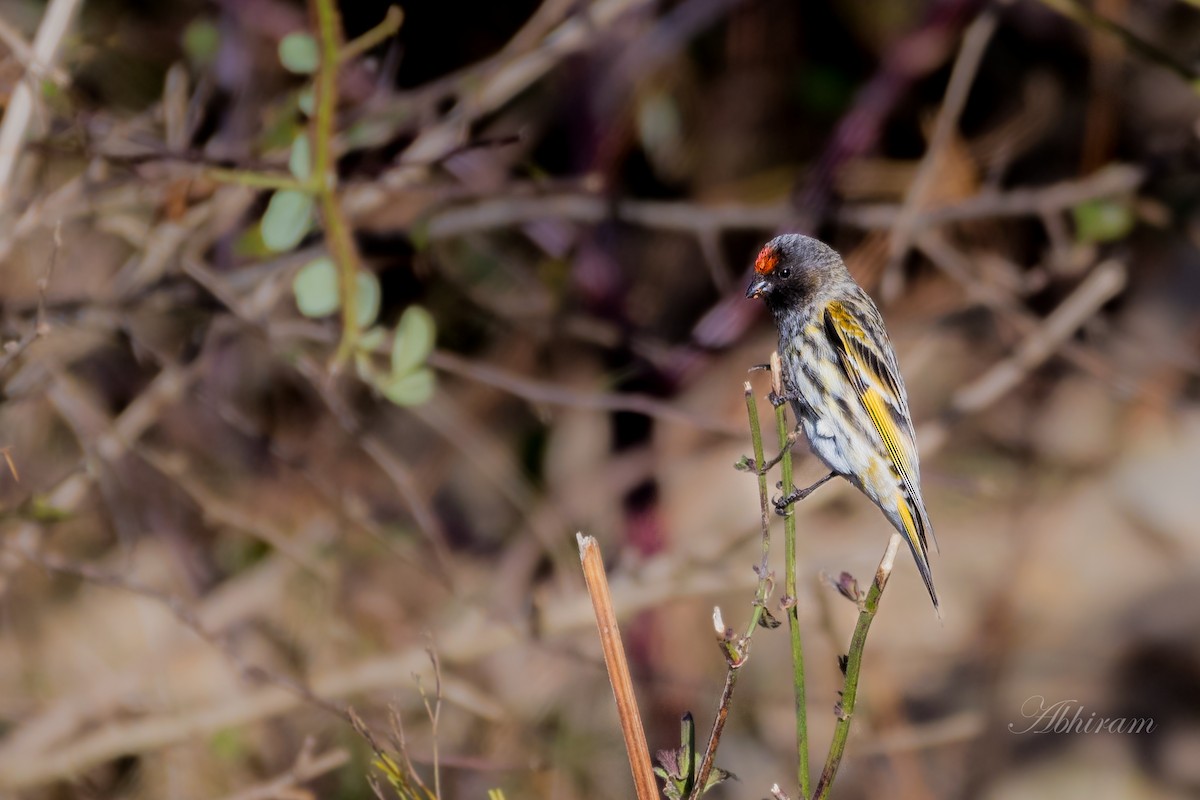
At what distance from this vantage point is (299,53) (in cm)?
269

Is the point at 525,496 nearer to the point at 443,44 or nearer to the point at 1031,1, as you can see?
the point at 443,44

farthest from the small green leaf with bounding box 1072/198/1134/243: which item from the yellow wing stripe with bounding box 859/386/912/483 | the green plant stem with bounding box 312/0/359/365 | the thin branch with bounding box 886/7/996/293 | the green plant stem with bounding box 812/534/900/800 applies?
the green plant stem with bounding box 812/534/900/800

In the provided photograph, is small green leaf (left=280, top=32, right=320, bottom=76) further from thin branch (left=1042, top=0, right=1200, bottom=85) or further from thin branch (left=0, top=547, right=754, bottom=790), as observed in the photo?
thin branch (left=1042, top=0, right=1200, bottom=85)

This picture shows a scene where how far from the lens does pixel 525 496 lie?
4.25 meters

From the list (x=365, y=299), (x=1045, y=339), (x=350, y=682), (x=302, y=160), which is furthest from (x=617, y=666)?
(x=1045, y=339)

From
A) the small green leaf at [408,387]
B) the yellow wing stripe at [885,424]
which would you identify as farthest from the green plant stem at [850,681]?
the small green leaf at [408,387]

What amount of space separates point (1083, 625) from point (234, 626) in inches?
151

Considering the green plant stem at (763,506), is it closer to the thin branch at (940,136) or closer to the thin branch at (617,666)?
the thin branch at (617,666)

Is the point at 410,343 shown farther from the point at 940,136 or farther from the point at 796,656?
the point at 940,136

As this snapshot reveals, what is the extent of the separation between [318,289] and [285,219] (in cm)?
18

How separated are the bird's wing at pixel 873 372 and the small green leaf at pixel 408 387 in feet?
3.19

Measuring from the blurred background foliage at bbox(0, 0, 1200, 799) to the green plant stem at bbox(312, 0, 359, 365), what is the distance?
15.9 inches

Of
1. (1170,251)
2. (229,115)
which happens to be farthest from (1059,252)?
(229,115)

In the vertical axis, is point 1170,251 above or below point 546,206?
below
